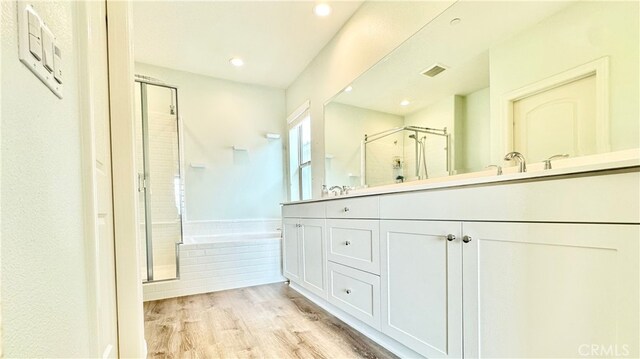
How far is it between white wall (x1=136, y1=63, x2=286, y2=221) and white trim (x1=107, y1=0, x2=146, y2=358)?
219cm

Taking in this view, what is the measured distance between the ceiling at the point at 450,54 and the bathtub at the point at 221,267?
6.16ft

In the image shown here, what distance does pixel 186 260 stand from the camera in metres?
2.54

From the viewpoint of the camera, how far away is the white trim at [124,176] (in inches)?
45.1

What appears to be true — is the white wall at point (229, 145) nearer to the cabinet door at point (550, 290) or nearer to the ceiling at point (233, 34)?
the ceiling at point (233, 34)

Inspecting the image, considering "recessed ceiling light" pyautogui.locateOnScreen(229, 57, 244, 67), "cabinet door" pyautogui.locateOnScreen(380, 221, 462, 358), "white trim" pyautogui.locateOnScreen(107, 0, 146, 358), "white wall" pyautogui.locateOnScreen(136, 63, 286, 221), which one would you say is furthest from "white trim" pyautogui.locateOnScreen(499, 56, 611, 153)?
"white wall" pyautogui.locateOnScreen(136, 63, 286, 221)

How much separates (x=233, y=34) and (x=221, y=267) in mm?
2272

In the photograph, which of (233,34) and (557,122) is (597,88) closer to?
(557,122)

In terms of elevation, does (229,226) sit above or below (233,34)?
below

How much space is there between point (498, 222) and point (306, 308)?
1.59 m

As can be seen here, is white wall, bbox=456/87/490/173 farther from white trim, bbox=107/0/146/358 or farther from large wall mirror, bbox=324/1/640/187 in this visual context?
white trim, bbox=107/0/146/358

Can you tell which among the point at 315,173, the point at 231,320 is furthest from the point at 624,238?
the point at 315,173

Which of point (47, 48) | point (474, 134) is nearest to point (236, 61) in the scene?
point (474, 134)

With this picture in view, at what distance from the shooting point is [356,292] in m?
1.60

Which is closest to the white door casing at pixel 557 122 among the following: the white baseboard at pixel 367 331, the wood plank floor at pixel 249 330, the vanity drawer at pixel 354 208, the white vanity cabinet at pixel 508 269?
the white vanity cabinet at pixel 508 269
